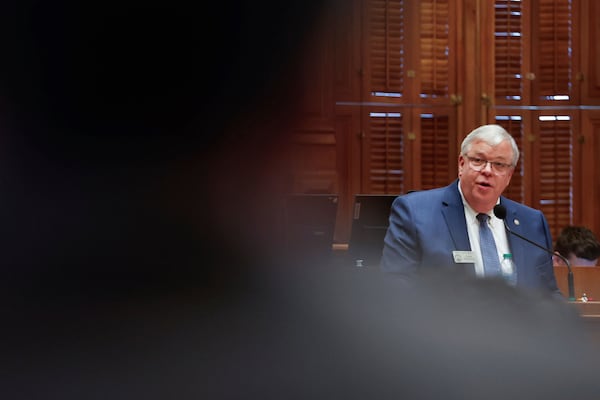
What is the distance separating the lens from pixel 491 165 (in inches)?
130

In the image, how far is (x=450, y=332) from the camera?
0.33 meters

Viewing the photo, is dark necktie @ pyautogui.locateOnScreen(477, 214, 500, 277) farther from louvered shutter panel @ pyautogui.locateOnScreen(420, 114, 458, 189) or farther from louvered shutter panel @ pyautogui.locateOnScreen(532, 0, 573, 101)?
louvered shutter panel @ pyautogui.locateOnScreen(532, 0, 573, 101)

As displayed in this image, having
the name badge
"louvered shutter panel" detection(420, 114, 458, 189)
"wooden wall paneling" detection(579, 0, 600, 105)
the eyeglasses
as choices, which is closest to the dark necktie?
the eyeglasses

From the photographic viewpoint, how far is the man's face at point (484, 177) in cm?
320

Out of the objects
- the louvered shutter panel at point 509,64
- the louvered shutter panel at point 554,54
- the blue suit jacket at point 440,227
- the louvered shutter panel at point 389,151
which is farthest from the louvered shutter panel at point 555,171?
the blue suit jacket at point 440,227

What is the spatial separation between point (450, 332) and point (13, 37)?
209 mm

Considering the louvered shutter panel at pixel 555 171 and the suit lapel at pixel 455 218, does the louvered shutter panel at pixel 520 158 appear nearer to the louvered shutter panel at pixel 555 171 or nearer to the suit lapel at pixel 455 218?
the louvered shutter panel at pixel 555 171

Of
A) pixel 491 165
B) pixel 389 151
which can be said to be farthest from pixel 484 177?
pixel 389 151

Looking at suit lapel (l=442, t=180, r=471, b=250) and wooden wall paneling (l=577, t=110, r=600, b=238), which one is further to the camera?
wooden wall paneling (l=577, t=110, r=600, b=238)

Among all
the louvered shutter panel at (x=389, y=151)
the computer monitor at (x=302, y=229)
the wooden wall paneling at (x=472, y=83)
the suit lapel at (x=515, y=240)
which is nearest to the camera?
the computer monitor at (x=302, y=229)

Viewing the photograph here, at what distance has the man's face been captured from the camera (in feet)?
10.5

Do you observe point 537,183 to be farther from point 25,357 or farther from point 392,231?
point 25,357

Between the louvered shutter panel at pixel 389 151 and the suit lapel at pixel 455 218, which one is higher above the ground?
the louvered shutter panel at pixel 389 151

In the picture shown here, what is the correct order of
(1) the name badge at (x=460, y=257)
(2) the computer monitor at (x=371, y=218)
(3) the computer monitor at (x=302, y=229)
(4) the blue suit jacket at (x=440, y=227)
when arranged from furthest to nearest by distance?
1. (2) the computer monitor at (x=371, y=218)
2. (4) the blue suit jacket at (x=440, y=227)
3. (1) the name badge at (x=460, y=257)
4. (3) the computer monitor at (x=302, y=229)
